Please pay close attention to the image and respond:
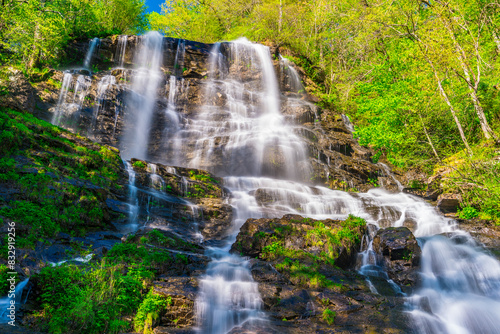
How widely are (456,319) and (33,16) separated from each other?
775 inches

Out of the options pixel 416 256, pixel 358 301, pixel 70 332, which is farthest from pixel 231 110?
pixel 70 332

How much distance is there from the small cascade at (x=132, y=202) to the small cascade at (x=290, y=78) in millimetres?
16880

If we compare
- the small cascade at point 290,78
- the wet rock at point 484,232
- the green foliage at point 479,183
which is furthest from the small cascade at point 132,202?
the small cascade at point 290,78

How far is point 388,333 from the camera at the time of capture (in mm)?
5230

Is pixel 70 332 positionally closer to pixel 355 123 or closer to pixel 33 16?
pixel 33 16

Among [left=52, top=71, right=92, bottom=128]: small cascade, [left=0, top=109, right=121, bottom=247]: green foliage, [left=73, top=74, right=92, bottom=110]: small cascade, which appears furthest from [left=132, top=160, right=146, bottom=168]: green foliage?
[left=73, top=74, right=92, bottom=110]: small cascade

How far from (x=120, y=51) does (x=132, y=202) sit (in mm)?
16485

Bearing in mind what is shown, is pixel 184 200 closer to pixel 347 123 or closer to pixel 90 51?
pixel 347 123

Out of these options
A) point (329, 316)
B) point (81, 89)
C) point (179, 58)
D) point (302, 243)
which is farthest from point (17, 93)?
point (329, 316)

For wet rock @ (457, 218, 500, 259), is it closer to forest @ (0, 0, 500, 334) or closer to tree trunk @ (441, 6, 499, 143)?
forest @ (0, 0, 500, 334)

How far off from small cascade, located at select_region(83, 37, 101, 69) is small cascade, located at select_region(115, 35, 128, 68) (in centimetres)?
147

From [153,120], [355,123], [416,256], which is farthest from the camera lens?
[355,123]

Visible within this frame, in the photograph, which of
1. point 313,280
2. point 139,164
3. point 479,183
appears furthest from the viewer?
point 139,164

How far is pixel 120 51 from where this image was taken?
2220cm
